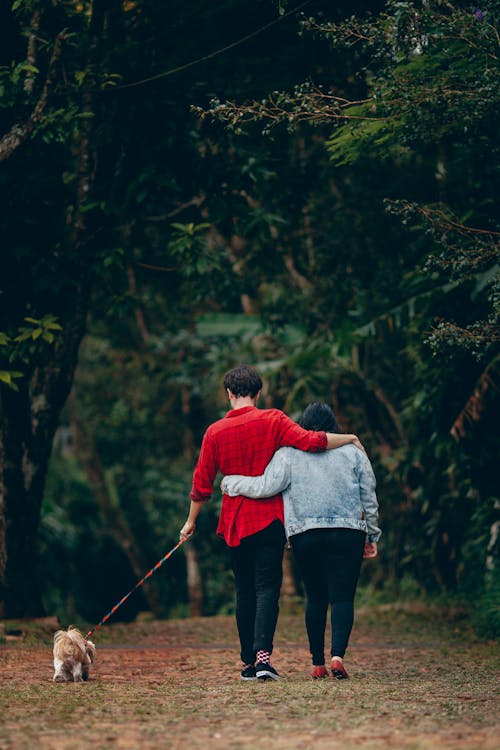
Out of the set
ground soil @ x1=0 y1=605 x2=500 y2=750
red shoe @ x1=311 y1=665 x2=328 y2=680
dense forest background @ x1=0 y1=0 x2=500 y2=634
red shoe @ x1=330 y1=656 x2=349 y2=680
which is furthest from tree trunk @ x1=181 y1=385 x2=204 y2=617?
red shoe @ x1=330 y1=656 x2=349 y2=680

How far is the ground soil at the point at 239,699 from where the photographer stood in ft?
16.7

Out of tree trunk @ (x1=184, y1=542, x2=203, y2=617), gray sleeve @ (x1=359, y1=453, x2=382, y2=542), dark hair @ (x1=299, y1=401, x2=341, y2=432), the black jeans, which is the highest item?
dark hair @ (x1=299, y1=401, x2=341, y2=432)

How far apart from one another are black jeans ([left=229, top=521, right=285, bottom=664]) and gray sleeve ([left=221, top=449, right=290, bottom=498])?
0.75 feet

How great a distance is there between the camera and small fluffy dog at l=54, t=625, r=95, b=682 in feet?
24.8

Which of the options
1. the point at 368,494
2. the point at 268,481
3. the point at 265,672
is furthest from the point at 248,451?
the point at 265,672

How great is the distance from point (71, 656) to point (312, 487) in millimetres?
1974

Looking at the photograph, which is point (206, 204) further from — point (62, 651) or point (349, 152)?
point (62, 651)

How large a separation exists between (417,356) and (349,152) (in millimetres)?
3773

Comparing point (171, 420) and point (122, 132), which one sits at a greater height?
point (122, 132)

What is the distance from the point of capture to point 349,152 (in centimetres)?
975

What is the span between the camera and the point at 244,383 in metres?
7.42

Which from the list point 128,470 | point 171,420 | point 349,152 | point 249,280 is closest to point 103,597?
point 128,470

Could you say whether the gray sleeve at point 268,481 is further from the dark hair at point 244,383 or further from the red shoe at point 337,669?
the red shoe at point 337,669

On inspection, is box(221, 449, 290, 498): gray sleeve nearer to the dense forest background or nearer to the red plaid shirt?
the red plaid shirt
